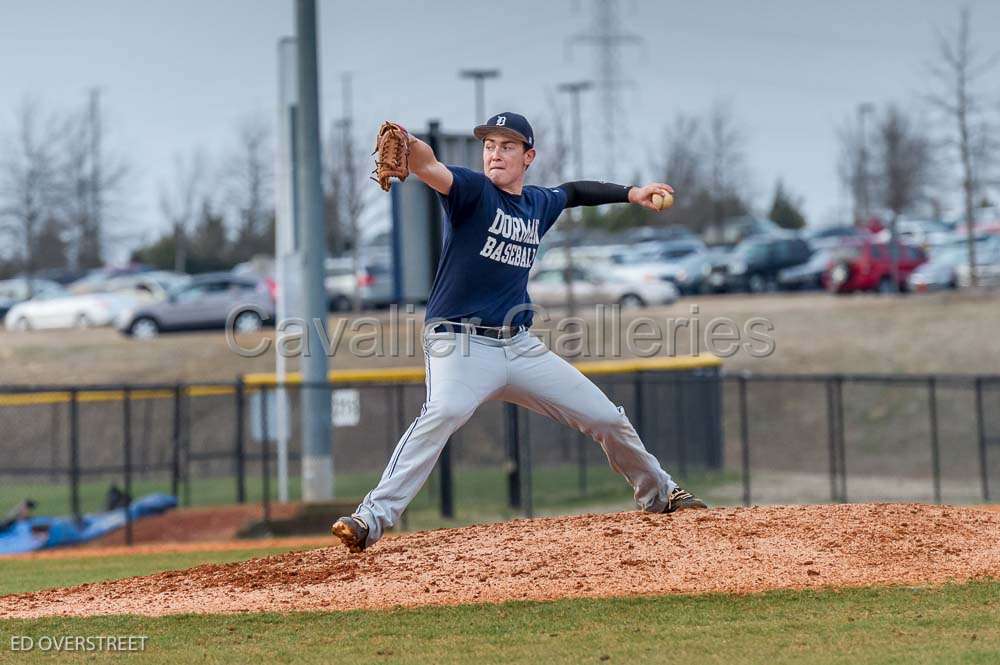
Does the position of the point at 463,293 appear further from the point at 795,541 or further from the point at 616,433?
the point at 795,541

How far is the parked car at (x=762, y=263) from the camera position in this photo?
40406mm

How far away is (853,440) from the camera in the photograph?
24.4m

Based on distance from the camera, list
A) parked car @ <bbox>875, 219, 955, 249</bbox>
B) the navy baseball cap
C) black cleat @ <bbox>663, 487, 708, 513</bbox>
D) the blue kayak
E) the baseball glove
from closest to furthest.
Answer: the baseball glove
the navy baseball cap
black cleat @ <bbox>663, 487, 708, 513</bbox>
the blue kayak
parked car @ <bbox>875, 219, 955, 249</bbox>

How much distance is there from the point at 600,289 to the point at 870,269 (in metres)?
7.58

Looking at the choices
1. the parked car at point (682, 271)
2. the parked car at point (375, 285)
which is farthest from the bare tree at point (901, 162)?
the parked car at point (375, 285)

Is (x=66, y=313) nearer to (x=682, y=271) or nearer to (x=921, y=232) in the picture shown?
(x=682, y=271)

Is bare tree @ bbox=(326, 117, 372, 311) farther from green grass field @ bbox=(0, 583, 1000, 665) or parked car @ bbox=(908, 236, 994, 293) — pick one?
green grass field @ bbox=(0, 583, 1000, 665)

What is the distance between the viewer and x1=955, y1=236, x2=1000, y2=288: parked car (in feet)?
122

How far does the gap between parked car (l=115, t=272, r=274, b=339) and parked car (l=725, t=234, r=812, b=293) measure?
1420 centimetres

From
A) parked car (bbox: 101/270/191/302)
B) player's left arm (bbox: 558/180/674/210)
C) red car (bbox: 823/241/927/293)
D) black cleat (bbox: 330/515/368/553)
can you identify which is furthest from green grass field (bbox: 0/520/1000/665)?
parked car (bbox: 101/270/191/302)

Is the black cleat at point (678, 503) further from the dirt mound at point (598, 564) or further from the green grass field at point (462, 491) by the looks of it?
the green grass field at point (462, 491)

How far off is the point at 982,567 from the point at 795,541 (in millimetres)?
949

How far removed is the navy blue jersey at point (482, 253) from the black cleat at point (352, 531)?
1125 millimetres

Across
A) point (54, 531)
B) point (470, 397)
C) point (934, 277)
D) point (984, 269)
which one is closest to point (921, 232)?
point (984, 269)
